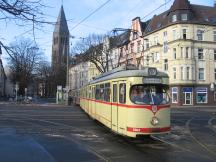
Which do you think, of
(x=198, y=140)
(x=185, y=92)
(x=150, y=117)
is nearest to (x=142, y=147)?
(x=150, y=117)

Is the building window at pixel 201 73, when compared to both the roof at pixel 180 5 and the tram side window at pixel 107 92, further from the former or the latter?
the tram side window at pixel 107 92

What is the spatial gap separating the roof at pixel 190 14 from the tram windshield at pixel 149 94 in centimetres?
5360

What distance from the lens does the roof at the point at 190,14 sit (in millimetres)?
69688

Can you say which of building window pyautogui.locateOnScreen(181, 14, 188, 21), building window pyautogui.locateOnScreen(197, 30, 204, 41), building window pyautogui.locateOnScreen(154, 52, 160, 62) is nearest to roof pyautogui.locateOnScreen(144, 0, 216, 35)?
building window pyautogui.locateOnScreen(181, 14, 188, 21)

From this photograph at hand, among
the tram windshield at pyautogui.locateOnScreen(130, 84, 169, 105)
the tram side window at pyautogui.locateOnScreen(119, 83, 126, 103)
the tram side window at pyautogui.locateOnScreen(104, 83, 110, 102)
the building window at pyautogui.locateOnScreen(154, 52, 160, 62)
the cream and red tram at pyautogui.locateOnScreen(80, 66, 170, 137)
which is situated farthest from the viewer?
the building window at pyautogui.locateOnScreen(154, 52, 160, 62)

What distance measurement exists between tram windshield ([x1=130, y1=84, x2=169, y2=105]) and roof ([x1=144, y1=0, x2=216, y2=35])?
53.6 metres

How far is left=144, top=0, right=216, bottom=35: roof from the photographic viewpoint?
229 feet

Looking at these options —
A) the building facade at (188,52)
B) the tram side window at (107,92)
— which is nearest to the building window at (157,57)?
the building facade at (188,52)

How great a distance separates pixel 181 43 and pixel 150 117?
5342 centimetres

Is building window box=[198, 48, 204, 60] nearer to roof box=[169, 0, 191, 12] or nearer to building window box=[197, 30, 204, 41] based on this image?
building window box=[197, 30, 204, 41]

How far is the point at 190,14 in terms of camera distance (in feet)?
229

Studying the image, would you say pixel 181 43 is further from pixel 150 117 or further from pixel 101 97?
pixel 150 117

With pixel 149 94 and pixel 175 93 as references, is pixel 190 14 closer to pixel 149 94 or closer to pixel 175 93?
pixel 175 93

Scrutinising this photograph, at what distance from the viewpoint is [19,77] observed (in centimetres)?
8038
